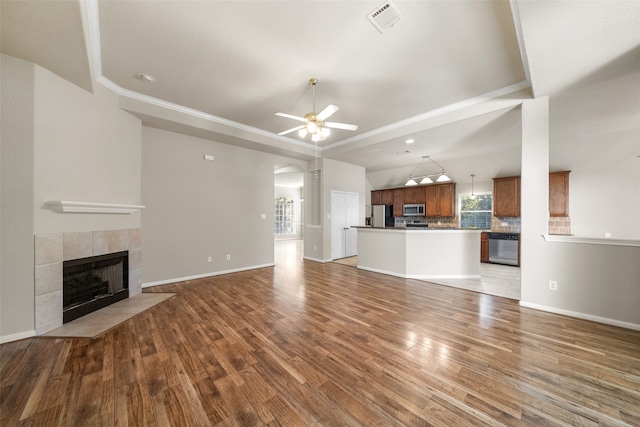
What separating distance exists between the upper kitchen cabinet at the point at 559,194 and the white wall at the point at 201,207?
6.80 meters

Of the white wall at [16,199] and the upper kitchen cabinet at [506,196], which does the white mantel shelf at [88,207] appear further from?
the upper kitchen cabinet at [506,196]

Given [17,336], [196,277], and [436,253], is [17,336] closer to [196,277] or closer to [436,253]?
[196,277]

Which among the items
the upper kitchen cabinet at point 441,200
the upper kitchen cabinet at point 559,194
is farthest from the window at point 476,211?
the upper kitchen cabinet at point 559,194

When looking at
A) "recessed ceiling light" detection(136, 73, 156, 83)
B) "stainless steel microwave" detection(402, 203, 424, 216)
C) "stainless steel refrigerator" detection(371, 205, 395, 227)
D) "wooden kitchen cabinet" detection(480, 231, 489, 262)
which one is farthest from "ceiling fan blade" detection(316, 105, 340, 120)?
"stainless steel refrigerator" detection(371, 205, 395, 227)

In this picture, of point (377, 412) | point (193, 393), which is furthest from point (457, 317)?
point (193, 393)

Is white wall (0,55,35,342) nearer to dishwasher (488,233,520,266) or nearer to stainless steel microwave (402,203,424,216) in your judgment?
stainless steel microwave (402,203,424,216)

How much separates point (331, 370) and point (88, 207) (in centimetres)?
340

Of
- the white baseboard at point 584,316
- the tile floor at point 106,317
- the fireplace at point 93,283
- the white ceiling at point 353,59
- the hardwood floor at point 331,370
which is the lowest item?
the tile floor at point 106,317

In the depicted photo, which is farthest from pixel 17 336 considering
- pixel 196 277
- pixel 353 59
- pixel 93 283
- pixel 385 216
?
pixel 385 216

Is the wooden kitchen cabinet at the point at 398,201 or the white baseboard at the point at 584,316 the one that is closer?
the white baseboard at the point at 584,316

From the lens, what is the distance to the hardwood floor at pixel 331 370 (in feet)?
4.88

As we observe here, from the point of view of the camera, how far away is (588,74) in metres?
2.58

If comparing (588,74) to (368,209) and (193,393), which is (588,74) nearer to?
(193,393)

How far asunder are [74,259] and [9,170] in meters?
1.14
